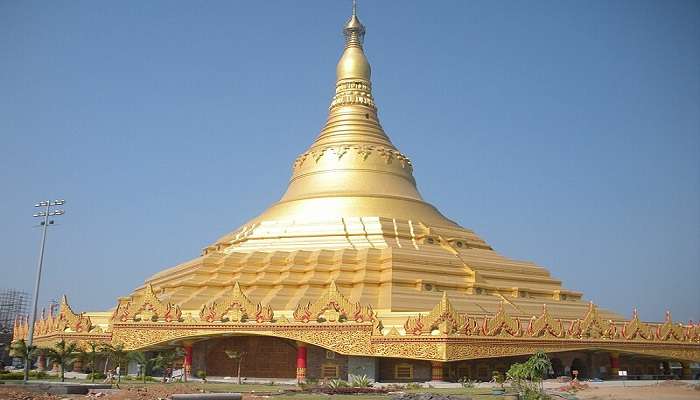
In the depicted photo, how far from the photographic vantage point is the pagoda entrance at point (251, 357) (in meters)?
26.9

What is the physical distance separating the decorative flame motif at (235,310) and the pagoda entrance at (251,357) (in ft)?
4.39

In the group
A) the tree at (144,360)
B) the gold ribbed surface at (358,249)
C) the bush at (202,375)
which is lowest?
the bush at (202,375)

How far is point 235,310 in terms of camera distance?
26594 millimetres

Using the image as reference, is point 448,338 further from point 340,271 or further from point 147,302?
point 147,302

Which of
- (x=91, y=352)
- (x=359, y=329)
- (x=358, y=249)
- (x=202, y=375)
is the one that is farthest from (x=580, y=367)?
(x=91, y=352)

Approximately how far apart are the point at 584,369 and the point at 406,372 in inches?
347

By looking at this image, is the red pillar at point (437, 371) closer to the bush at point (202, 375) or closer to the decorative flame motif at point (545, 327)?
the decorative flame motif at point (545, 327)

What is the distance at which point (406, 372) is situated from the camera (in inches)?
1012

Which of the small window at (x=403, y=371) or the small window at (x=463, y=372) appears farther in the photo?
the small window at (x=463, y=372)

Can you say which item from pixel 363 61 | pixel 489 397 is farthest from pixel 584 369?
pixel 363 61

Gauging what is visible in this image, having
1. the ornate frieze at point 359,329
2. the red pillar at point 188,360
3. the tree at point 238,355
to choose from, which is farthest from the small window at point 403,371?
the red pillar at point 188,360

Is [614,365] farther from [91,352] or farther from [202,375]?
[91,352]

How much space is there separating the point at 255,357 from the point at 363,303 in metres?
4.72

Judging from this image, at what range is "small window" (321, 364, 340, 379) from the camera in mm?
26031
